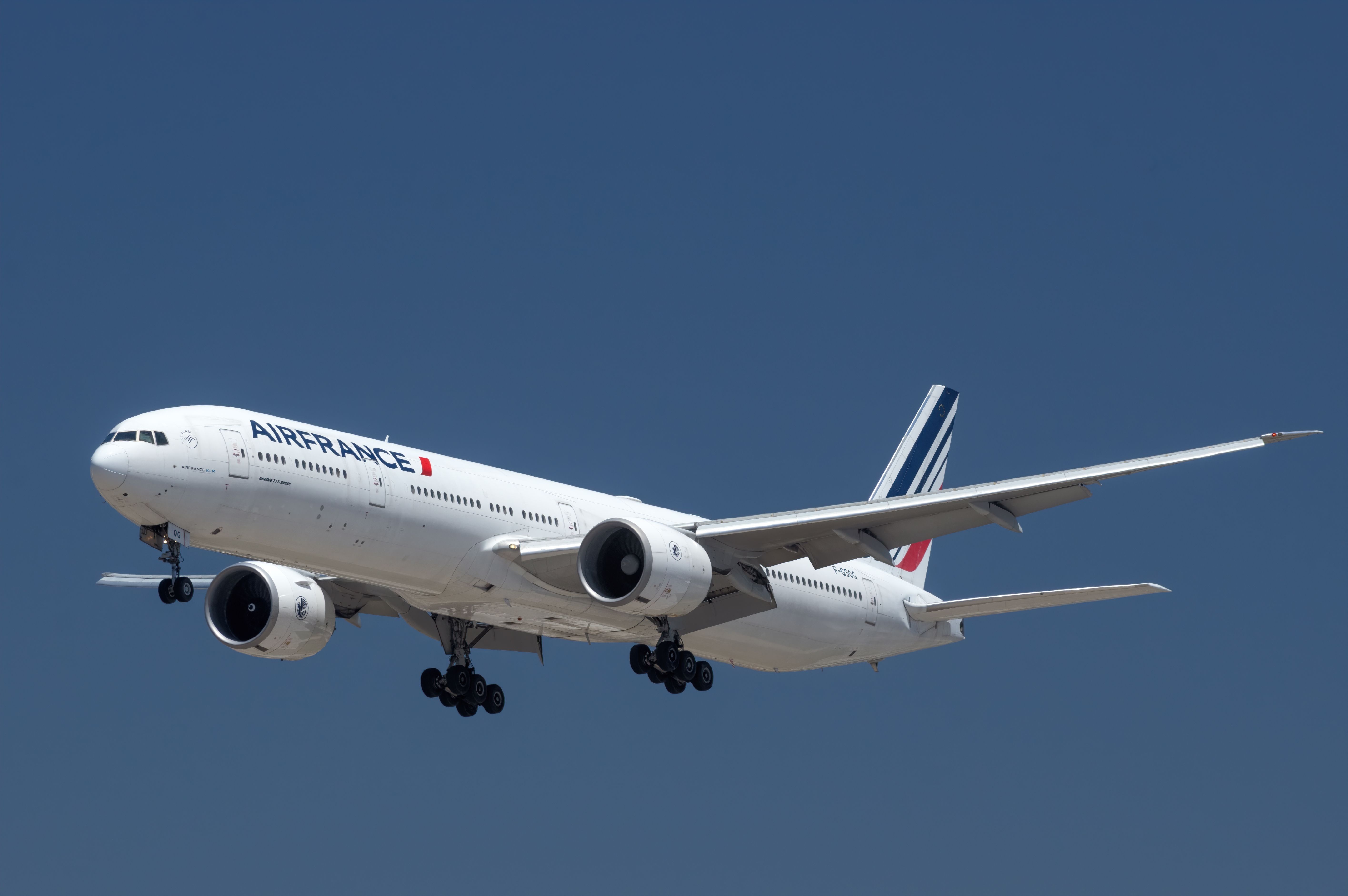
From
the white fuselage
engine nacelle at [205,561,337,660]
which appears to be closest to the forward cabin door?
the white fuselage

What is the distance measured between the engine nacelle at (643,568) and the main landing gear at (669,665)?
6.76 feet

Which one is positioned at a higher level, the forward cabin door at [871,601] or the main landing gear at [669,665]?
the forward cabin door at [871,601]

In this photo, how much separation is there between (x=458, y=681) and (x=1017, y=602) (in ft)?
43.8

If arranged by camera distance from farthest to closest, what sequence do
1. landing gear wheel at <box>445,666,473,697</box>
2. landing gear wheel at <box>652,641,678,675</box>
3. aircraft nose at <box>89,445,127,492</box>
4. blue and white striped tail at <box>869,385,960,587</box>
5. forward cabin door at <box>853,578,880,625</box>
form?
blue and white striped tail at <box>869,385,960,587</box>
forward cabin door at <box>853,578,880,625</box>
landing gear wheel at <box>445,666,473,697</box>
landing gear wheel at <box>652,641,678,675</box>
aircraft nose at <box>89,445,127,492</box>

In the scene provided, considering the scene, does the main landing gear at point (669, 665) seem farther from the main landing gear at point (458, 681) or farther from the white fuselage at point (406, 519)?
the main landing gear at point (458, 681)

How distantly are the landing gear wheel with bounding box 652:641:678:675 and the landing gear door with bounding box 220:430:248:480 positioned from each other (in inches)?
428

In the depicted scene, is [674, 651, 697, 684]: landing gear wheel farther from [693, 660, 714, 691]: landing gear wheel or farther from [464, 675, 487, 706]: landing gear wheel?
[464, 675, 487, 706]: landing gear wheel

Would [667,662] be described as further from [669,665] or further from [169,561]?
[169,561]

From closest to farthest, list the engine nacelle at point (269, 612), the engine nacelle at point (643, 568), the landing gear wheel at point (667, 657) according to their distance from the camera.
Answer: the engine nacelle at point (643, 568)
the landing gear wheel at point (667, 657)
the engine nacelle at point (269, 612)

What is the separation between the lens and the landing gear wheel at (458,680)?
132 feet

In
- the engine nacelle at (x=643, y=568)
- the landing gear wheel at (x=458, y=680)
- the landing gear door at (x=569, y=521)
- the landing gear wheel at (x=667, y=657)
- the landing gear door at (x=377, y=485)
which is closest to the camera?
the landing gear door at (x=377, y=485)

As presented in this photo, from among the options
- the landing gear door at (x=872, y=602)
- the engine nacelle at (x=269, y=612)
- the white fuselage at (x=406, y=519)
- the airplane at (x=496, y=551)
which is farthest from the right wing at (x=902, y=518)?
the engine nacelle at (x=269, y=612)

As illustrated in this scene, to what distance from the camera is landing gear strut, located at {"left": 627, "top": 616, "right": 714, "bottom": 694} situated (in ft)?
123

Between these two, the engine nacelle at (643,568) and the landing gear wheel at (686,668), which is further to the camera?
the landing gear wheel at (686,668)
